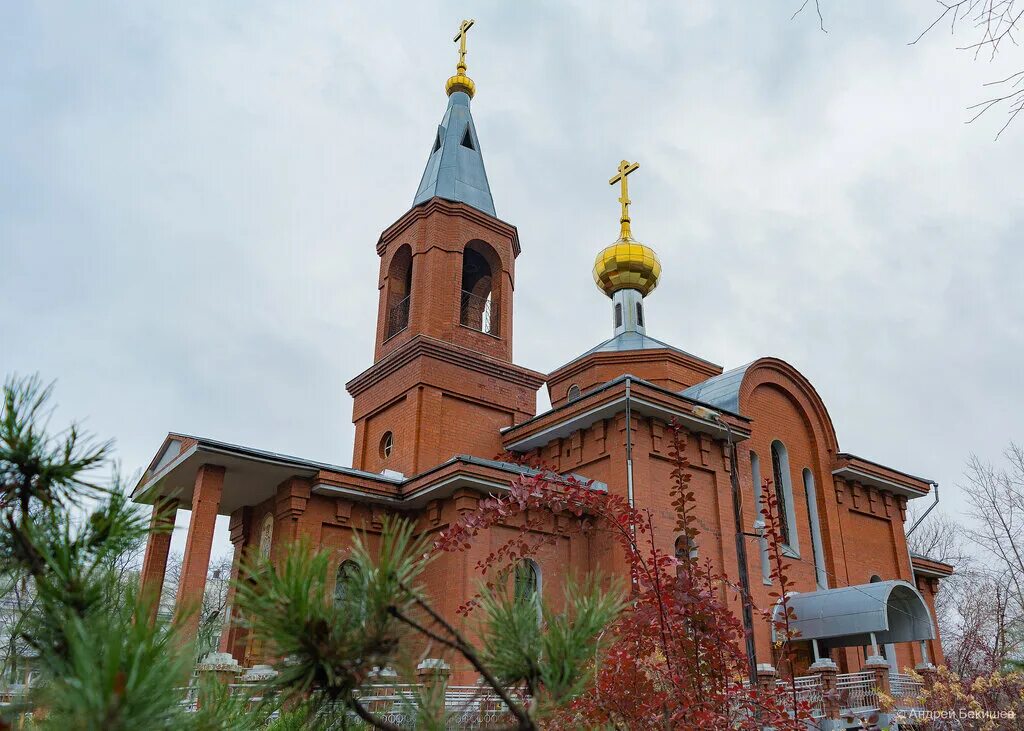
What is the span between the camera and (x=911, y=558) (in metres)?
18.0

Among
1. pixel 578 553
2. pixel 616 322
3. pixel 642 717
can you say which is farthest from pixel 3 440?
pixel 616 322

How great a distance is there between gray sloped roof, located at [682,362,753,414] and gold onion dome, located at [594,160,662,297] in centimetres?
744

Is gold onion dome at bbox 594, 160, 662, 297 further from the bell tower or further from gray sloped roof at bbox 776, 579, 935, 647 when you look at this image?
gray sloped roof at bbox 776, 579, 935, 647

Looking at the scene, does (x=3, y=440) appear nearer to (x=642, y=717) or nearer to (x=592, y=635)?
(x=592, y=635)

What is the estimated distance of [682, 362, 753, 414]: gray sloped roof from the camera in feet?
46.9

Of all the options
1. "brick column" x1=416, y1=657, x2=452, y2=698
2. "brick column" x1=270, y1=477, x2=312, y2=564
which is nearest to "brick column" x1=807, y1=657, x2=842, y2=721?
"brick column" x1=270, y1=477, x2=312, y2=564

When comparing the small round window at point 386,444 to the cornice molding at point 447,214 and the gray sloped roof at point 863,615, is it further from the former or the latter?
the gray sloped roof at point 863,615

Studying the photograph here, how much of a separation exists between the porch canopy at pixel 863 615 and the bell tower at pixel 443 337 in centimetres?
591

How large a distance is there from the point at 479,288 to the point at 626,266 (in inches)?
241

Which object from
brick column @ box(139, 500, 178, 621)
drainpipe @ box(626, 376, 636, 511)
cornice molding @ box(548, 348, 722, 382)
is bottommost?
brick column @ box(139, 500, 178, 621)

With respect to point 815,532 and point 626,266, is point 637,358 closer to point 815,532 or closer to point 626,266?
point 626,266

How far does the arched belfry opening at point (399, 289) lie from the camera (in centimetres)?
1659

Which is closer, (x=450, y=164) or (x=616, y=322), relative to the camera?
(x=450, y=164)

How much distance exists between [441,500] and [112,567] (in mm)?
10788
